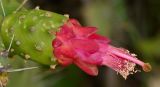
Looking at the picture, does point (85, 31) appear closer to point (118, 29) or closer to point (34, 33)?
point (34, 33)

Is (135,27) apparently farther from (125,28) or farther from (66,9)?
(66,9)

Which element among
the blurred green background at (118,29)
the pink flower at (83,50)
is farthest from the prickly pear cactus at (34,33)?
the blurred green background at (118,29)

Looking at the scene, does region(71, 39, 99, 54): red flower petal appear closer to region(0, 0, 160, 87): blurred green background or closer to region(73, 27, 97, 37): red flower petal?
region(73, 27, 97, 37): red flower petal

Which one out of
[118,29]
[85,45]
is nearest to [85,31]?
[85,45]

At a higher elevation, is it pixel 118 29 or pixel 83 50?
pixel 83 50

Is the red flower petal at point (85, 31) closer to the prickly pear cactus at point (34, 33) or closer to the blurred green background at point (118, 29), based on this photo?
the prickly pear cactus at point (34, 33)

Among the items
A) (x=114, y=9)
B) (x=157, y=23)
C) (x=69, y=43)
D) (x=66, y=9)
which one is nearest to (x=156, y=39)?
(x=157, y=23)
